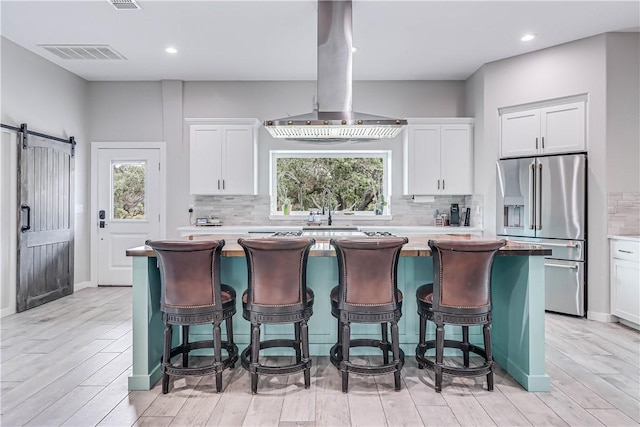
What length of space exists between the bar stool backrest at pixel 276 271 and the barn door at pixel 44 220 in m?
3.49

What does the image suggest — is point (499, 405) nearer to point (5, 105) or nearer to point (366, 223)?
point (366, 223)

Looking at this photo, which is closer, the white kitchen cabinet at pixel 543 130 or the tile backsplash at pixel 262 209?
the white kitchen cabinet at pixel 543 130

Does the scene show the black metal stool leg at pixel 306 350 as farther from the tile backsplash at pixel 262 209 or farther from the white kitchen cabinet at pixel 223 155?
the tile backsplash at pixel 262 209

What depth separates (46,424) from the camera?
2188 millimetres

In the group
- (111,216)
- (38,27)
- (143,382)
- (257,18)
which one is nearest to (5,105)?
(38,27)

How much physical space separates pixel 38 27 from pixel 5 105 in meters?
0.93

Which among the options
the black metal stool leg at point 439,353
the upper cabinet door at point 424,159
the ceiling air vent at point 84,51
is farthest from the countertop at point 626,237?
the ceiling air vent at point 84,51

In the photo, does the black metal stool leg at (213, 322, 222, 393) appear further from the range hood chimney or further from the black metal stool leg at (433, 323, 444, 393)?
the range hood chimney

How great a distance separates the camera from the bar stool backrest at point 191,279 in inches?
96.1

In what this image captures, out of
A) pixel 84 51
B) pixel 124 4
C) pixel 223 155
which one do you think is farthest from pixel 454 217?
pixel 84 51

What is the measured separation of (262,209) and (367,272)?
3558mm

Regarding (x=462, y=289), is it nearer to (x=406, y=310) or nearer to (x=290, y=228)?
(x=406, y=310)

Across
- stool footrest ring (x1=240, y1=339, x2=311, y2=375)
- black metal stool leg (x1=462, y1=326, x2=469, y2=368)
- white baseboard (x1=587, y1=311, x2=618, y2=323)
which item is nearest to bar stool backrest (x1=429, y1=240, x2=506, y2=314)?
black metal stool leg (x1=462, y1=326, x2=469, y2=368)

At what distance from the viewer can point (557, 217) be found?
4379mm
